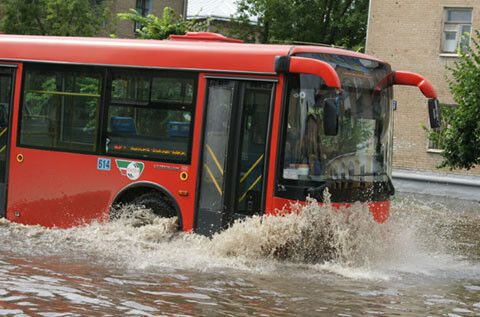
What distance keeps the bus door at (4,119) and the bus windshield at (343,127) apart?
4.65 m

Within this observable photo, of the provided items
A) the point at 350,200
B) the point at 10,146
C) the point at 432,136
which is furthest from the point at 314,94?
the point at 432,136

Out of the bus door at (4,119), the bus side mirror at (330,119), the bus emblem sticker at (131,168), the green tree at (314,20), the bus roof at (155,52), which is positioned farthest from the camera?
the green tree at (314,20)

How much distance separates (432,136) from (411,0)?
1043 centimetres

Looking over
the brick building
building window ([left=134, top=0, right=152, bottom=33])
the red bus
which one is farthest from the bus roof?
building window ([left=134, top=0, right=152, bottom=33])

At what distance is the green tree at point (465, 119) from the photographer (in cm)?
2061

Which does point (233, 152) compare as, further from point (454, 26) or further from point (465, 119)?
point (454, 26)

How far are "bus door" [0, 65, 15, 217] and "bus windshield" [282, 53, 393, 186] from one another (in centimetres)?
465

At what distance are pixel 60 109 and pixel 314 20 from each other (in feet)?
103

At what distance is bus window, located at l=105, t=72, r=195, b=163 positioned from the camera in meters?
12.1

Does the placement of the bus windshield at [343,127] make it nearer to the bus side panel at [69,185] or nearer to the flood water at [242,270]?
the flood water at [242,270]

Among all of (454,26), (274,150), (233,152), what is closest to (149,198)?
(233,152)

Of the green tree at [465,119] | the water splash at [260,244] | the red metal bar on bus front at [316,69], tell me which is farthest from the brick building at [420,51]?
the red metal bar on bus front at [316,69]

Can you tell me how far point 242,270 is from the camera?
11.1 metres

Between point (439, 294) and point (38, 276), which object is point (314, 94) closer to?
point (439, 294)
